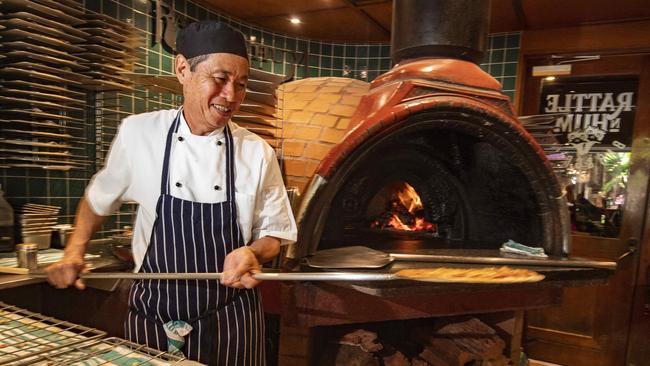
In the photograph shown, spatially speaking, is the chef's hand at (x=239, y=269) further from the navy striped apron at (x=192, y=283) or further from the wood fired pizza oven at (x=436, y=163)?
the wood fired pizza oven at (x=436, y=163)

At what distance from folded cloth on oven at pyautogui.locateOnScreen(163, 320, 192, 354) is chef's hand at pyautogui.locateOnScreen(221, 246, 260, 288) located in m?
0.24

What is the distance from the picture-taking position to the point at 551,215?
2.11 meters

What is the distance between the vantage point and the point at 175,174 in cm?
135

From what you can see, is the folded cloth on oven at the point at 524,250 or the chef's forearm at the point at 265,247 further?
the folded cloth on oven at the point at 524,250

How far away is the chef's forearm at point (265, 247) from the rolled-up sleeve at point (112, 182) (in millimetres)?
530

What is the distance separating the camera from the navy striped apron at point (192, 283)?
1338 millimetres

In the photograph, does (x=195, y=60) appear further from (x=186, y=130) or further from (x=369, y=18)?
(x=369, y=18)

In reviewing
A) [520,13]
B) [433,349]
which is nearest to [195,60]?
[433,349]

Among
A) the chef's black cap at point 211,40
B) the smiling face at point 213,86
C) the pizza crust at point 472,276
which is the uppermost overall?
the chef's black cap at point 211,40

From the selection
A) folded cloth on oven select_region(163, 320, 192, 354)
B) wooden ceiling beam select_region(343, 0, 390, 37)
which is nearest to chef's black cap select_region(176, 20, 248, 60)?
folded cloth on oven select_region(163, 320, 192, 354)

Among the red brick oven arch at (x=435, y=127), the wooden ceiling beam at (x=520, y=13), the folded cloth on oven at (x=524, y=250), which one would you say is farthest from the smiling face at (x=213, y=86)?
the wooden ceiling beam at (x=520, y=13)

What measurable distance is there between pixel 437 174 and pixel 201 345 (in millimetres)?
1932

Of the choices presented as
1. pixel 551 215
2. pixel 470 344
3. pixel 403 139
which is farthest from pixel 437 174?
pixel 470 344

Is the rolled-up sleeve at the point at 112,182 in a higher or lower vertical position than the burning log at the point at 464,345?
higher
